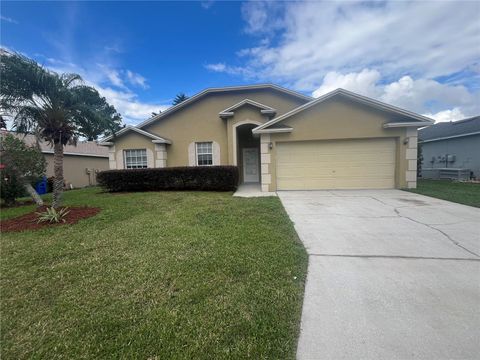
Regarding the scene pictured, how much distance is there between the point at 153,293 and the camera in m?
2.69

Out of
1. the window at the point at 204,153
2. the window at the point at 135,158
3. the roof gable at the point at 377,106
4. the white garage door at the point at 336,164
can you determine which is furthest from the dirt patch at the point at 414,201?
the window at the point at 135,158

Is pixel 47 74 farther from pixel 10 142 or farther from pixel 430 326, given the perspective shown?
pixel 430 326

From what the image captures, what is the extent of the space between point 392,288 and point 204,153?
1266 centimetres

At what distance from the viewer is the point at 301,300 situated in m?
2.50

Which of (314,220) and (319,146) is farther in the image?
(319,146)

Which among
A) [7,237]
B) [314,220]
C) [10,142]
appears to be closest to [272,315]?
[314,220]

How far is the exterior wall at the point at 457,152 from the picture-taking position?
15.0m

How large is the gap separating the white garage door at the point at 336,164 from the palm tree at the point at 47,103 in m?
8.23

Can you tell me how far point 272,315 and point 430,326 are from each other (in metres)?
1.52

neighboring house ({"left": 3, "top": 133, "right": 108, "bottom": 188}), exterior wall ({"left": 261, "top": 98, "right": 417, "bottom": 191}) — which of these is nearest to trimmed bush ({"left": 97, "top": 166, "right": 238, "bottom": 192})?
exterior wall ({"left": 261, "top": 98, "right": 417, "bottom": 191})

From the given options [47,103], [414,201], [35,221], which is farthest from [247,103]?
[35,221]

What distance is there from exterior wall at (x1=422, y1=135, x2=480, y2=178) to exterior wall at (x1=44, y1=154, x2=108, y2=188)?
3154 centimetres

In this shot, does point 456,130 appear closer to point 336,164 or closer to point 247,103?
point 336,164

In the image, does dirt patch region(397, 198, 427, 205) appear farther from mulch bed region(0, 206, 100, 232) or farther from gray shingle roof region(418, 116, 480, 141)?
gray shingle roof region(418, 116, 480, 141)
